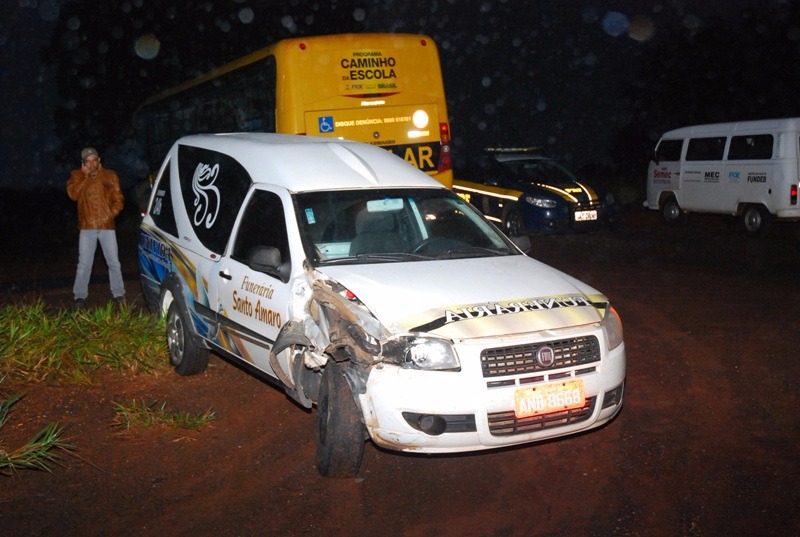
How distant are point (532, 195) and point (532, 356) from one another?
12.4 metres

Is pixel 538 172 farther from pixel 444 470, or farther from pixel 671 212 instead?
pixel 444 470

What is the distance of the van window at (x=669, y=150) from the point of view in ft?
63.5

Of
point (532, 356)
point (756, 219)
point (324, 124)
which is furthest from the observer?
point (756, 219)

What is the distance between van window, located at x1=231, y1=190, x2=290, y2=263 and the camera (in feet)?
19.7

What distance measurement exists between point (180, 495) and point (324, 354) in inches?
44.8

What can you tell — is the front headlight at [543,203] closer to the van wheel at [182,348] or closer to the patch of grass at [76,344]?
the patch of grass at [76,344]

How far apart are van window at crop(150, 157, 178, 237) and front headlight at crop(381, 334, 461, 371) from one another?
3.30 meters

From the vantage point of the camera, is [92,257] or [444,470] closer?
[444,470]

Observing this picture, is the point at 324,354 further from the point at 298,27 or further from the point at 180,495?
the point at 298,27

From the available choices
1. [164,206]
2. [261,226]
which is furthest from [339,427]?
[164,206]

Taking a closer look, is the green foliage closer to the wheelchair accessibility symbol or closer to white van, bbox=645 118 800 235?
the wheelchair accessibility symbol

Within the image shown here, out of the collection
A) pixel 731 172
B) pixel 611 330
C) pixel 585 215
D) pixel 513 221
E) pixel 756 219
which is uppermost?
pixel 611 330

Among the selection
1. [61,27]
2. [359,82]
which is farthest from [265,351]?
[61,27]

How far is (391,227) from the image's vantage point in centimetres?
635
